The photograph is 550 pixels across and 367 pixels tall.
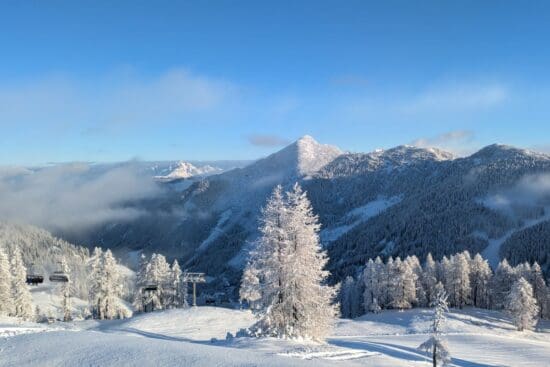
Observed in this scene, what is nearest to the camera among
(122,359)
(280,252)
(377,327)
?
(122,359)

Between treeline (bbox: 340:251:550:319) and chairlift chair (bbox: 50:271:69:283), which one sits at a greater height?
chairlift chair (bbox: 50:271:69:283)

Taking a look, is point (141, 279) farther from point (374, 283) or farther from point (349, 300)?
point (349, 300)

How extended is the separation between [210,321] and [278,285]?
29.0 meters

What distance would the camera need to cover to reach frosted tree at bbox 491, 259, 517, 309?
97938mm

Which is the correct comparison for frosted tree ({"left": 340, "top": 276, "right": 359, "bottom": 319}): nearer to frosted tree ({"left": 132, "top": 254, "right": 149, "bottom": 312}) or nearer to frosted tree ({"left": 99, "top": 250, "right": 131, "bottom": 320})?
frosted tree ({"left": 132, "top": 254, "right": 149, "bottom": 312})

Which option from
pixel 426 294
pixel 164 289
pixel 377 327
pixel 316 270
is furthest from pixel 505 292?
pixel 316 270

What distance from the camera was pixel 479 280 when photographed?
10381 cm

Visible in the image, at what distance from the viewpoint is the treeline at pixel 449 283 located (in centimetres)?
9388

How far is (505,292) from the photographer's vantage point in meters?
95.1

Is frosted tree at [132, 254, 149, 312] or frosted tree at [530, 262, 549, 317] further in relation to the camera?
frosted tree at [530, 262, 549, 317]

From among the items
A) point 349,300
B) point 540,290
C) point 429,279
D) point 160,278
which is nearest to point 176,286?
point 160,278

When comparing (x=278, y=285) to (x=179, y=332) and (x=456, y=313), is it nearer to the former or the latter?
(x=179, y=332)

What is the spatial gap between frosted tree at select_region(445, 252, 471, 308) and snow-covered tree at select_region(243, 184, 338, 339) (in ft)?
243

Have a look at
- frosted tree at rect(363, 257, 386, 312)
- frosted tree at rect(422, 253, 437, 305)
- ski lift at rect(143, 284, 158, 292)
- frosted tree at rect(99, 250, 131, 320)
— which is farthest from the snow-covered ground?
ski lift at rect(143, 284, 158, 292)
